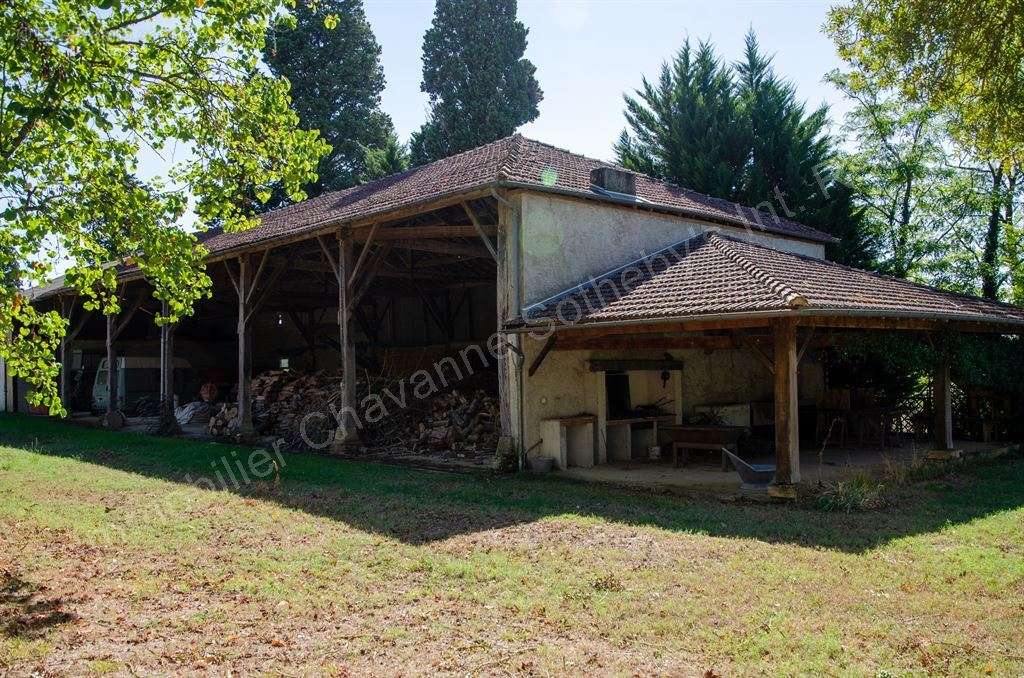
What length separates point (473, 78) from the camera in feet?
105

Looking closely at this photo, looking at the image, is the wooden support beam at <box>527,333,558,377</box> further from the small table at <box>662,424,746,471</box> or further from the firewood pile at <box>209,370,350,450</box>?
the firewood pile at <box>209,370,350,450</box>

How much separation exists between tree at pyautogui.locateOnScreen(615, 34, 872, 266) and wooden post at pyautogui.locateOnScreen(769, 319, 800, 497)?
46.2 feet

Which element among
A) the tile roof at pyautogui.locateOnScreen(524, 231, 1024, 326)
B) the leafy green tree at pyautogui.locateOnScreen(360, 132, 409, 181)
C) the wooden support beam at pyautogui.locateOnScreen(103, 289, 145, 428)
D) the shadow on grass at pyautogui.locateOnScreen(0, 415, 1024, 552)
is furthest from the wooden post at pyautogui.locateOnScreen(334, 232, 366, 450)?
the leafy green tree at pyautogui.locateOnScreen(360, 132, 409, 181)

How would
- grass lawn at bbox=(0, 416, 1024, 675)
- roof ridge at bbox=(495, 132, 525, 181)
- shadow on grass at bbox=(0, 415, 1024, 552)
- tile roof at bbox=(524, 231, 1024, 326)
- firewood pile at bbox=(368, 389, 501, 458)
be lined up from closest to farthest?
grass lawn at bbox=(0, 416, 1024, 675) → shadow on grass at bbox=(0, 415, 1024, 552) → tile roof at bbox=(524, 231, 1024, 326) → roof ridge at bbox=(495, 132, 525, 181) → firewood pile at bbox=(368, 389, 501, 458)

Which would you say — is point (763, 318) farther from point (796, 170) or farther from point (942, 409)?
point (796, 170)

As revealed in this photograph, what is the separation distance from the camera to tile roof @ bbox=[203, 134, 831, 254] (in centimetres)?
1178

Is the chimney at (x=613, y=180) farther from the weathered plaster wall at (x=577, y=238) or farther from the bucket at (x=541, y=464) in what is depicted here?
the bucket at (x=541, y=464)

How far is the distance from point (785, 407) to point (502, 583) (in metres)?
4.61

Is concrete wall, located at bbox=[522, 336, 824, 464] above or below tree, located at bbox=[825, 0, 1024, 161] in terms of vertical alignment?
below

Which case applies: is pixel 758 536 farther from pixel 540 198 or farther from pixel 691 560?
pixel 540 198

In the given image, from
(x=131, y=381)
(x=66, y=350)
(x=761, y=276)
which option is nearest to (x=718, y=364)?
(x=761, y=276)

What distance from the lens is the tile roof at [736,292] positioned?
9181 millimetres

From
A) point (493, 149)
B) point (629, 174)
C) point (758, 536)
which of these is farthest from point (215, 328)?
point (758, 536)

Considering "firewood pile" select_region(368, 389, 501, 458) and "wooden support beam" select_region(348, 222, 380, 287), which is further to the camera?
"firewood pile" select_region(368, 389, 501, 458)
